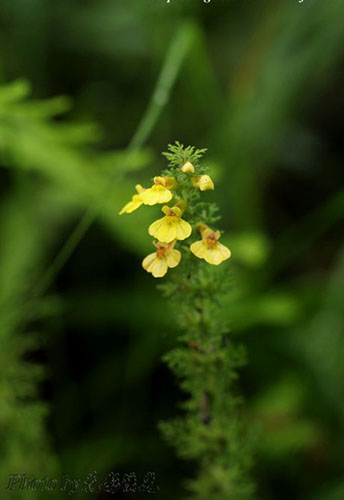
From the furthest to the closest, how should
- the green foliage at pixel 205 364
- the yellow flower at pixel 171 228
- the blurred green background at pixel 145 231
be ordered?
the blurred green background at pixel 145 231
the green foliage at pixel 205 364
the yellow flower at pixel 171 228

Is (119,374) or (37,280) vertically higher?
(37,280)

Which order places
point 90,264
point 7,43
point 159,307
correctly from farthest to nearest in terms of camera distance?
1. point 7,43
2. point 90,264
3. point 159,307

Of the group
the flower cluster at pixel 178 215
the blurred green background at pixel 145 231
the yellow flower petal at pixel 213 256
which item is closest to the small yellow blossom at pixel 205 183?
the flower cluster at pixel 178 215

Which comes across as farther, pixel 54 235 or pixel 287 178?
pixel 287 178

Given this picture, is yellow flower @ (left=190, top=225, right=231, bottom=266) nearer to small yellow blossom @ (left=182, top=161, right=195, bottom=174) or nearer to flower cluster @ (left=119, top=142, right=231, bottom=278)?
flower cluster @ (left=119, top=142, right=231, bottom=278)

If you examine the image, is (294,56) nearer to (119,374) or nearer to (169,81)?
(169,81)

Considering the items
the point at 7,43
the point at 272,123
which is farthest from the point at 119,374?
the point at 7,43

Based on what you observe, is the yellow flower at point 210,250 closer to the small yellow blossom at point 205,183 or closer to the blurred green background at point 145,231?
the small yellow blossom at point 205,183
